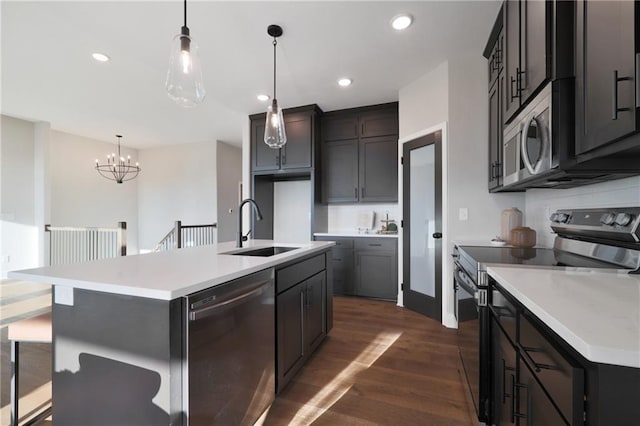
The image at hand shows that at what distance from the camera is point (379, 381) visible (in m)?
1.93

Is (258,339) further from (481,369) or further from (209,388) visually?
(481,369)

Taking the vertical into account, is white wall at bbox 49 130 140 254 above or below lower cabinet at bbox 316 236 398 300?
above

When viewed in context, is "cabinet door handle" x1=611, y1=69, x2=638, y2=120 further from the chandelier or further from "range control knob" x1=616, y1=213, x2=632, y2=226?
the chandelier

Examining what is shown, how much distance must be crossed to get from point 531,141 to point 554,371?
4.42 ft

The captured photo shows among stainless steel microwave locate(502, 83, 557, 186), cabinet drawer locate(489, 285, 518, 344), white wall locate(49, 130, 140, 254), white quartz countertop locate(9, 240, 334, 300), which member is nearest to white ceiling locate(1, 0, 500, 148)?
stainless steel microwave locate(502, 83, 557, 186)

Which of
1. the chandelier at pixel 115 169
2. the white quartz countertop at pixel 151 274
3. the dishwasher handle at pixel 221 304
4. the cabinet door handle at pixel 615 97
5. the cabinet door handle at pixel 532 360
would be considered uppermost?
the chandelier at pixel 115 169

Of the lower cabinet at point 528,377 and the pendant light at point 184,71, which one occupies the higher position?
the pendant light at point 184,71

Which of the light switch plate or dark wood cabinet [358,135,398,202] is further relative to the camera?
dark wood cabinet [358,135,398,202]

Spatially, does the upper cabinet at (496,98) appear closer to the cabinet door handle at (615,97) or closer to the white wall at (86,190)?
the cabinet door handle at (615,97)

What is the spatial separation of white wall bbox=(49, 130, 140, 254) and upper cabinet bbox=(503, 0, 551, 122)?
7.33 metres

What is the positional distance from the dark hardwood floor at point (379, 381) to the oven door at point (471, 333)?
18 centimetres

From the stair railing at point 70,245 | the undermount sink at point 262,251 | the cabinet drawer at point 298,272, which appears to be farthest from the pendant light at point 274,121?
the stair railing at point 70,245

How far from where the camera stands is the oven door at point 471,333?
1.43 meters

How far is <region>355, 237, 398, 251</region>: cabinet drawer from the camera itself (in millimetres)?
3758
